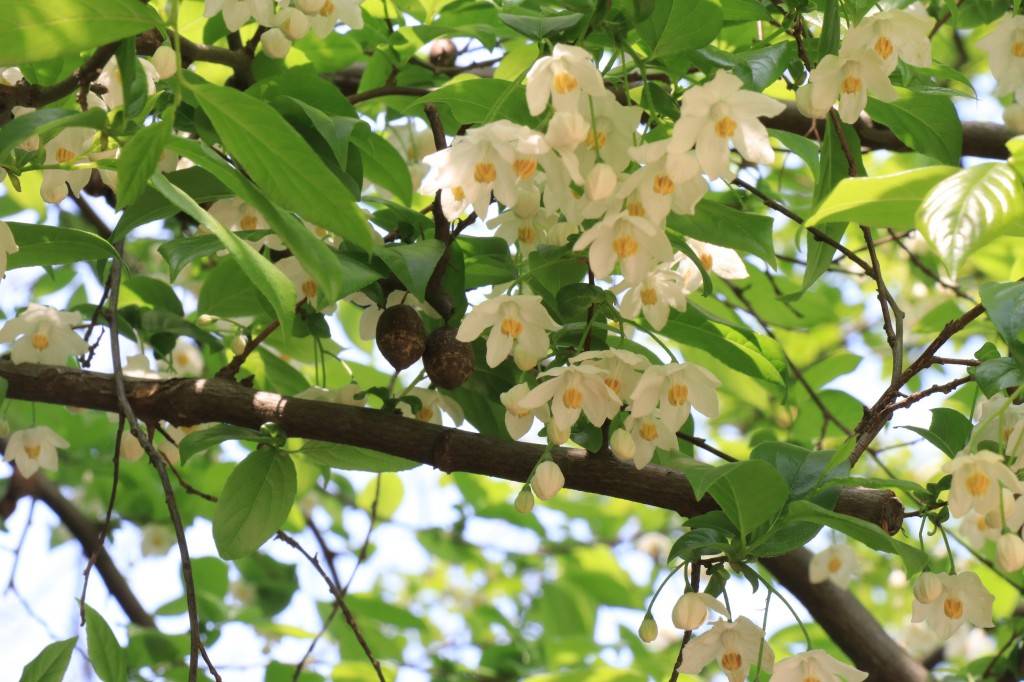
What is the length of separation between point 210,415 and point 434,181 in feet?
2.10

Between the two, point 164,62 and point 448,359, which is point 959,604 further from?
point 164,62

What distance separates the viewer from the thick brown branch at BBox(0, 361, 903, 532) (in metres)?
1.65

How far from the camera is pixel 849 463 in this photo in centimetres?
157

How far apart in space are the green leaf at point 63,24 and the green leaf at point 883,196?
28.1 inches

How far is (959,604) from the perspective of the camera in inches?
66.7

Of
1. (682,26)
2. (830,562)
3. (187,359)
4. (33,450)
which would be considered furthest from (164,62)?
(187,359)

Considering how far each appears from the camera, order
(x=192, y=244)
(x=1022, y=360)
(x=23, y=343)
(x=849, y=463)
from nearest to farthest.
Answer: (x=1022, y=360), (x=849, y=463), (x=192, y=244), (x=23, y=343)

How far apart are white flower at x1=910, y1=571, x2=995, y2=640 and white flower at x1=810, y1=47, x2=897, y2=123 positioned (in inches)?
26.9

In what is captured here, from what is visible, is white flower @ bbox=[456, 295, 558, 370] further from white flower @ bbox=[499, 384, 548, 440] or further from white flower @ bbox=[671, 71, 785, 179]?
white flower @ bbox=[671, 71, 785, 179]

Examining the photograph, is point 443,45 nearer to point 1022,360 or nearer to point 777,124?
point 777,124

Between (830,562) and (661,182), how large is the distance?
151cm

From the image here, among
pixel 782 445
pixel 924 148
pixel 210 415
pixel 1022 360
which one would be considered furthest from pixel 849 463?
pixel 210 415

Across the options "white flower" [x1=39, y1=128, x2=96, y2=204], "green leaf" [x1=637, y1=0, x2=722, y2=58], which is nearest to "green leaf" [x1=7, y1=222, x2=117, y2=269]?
"white flower" [x1=39, y1=128, x2=96, y2=204]

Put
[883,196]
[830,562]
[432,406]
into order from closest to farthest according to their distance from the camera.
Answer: [883,196] → [432,406] → [830,562]
